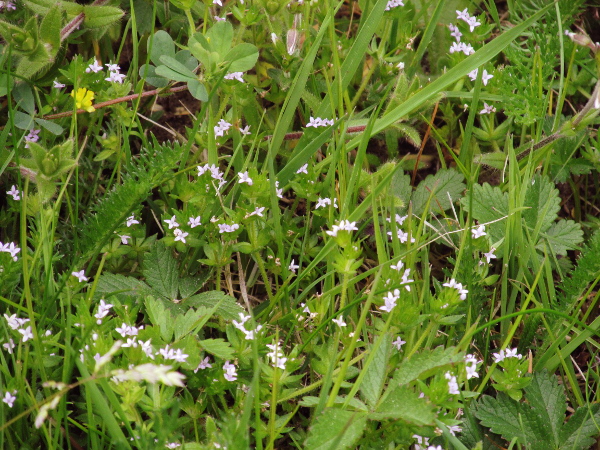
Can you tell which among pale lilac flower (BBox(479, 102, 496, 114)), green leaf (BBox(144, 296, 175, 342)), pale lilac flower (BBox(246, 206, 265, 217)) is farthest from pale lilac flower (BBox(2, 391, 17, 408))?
pale lilac flower (BBox(479, 102, 496, 114))

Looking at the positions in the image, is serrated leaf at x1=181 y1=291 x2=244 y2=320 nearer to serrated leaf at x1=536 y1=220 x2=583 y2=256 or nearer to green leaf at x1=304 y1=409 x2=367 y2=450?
green leaf at x1=304 y1=409 x2=367 y2=450

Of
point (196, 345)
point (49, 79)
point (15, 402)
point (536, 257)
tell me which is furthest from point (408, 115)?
point (15, 402)

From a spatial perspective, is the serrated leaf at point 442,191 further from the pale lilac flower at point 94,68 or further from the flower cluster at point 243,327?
the pale lilac flower at point 94,68

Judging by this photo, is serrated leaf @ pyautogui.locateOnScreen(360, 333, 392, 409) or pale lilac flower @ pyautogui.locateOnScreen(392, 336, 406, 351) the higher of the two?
serrated leaf @ pyautogui.locateOnScreen(360, 333, 392, 409)

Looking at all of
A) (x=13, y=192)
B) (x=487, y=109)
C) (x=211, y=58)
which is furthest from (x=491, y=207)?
(x=13, y=192)

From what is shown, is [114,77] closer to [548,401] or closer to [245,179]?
[245,179]

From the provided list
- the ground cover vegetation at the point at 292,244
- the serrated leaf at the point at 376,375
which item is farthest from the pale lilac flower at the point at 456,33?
the serrated leaf at the point at 376,375
